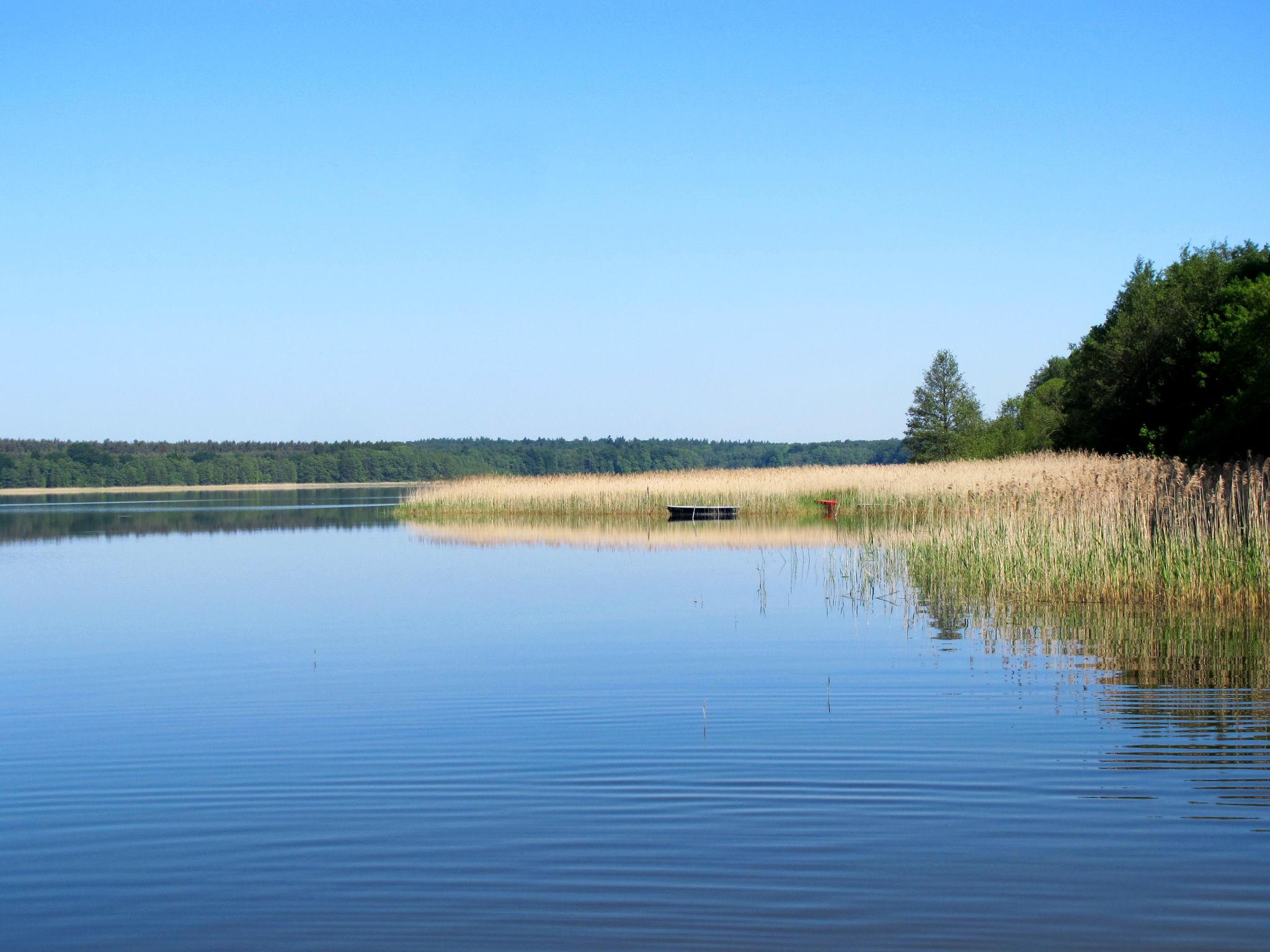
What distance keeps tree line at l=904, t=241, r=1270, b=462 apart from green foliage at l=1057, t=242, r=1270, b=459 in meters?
0.03

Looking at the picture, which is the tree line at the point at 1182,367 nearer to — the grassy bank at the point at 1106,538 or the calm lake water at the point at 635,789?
the grassy bank at the point at 1106,538

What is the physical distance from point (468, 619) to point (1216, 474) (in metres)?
13.9

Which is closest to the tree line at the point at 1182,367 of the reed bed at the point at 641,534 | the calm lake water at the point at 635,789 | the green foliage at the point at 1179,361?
the green foliage at the point at 1179,361

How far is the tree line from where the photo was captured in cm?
Answer: 2384

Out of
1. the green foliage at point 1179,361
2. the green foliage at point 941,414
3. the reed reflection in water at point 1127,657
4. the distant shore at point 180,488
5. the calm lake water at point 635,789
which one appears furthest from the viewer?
the distant shore at point 180,488

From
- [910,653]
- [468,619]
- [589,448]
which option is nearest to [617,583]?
[468,619]

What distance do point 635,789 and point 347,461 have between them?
4291 inches

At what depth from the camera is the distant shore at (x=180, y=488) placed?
91375 mm

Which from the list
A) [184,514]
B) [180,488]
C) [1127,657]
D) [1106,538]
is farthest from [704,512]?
[180,488]

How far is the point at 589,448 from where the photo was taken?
123m

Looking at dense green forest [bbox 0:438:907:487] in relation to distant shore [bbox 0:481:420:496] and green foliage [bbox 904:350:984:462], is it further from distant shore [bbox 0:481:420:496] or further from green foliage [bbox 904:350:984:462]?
green foliage [bbox 904:350:984:462]

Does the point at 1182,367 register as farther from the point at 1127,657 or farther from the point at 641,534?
the point at 1127,657

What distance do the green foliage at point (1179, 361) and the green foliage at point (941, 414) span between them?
22.7 meters

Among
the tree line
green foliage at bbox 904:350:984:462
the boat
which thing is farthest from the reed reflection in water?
green foliage at bbox 904:350:984:462
